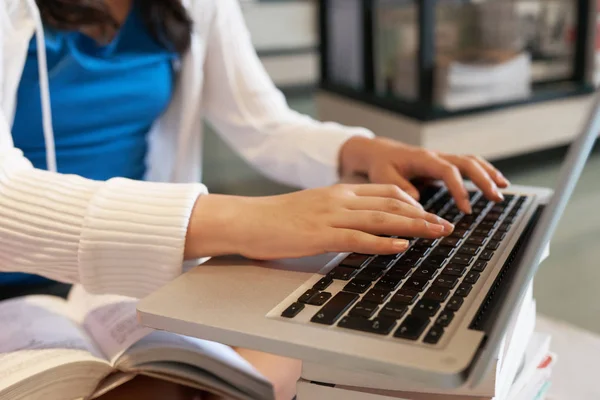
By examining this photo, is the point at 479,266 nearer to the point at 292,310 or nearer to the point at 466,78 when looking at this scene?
the point at 292,310

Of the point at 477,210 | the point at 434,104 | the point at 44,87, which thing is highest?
the point at 44,87

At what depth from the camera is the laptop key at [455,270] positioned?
1.40 feet

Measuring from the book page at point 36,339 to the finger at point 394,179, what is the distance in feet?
1.01

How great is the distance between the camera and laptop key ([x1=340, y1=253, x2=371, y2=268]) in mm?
447

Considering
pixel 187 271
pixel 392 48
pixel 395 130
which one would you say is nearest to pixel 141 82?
pixel 187 271

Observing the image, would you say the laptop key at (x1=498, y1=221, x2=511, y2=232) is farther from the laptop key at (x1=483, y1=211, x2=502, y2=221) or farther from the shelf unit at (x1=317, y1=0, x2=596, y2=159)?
the shelf unit at (x1=317, y1=0, x2=596, y2=159)

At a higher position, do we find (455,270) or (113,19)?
(113,19)

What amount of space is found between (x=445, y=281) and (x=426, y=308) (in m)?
0.05

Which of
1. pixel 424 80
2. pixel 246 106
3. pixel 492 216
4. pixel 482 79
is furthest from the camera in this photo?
pixel 482 79

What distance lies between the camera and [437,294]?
394 mm

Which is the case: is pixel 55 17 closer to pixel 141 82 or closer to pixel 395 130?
pixel 141 82

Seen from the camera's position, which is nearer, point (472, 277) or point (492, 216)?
point (472, 277)

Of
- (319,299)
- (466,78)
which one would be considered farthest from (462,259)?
(466,78)

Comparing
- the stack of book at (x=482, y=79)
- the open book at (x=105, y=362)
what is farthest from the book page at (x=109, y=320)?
the stack of book at (x=482, y=79)
